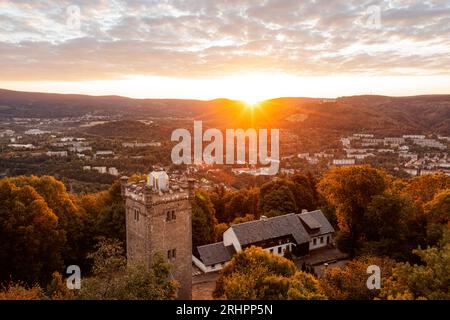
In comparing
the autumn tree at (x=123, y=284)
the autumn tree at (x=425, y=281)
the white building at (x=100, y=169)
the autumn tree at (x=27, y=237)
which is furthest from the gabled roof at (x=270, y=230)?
the white building at (x=100, y=169)

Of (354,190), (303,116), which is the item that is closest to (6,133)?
(303,116)

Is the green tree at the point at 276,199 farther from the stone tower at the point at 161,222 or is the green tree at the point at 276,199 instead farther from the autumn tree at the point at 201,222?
the stone tower at the point at 161,222

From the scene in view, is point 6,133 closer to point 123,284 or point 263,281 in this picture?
point 123,284

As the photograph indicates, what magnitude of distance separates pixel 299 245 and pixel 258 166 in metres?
62.4

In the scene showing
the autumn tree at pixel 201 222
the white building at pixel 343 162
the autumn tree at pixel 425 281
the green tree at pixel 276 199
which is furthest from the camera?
the white building at pixel 343 162

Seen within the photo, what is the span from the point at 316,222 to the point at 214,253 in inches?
547

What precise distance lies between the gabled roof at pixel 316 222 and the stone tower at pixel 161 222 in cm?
2128

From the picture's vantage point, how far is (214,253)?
1606 inches

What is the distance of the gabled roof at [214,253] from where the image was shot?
1567 inches

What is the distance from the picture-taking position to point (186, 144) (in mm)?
A: 120750
